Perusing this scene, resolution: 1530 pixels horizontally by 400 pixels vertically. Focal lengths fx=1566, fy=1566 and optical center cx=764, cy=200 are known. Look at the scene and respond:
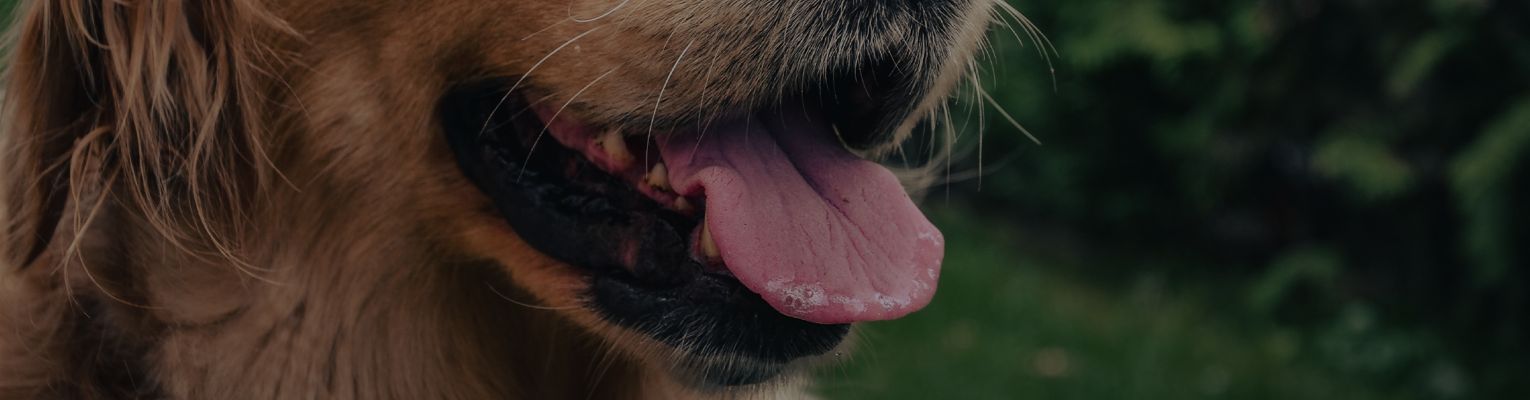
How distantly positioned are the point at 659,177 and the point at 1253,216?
519cm

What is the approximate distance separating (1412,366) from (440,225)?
174 inches

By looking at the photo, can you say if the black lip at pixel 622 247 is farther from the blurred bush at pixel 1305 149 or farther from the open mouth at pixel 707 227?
the blurred bush at pixel 1305 149

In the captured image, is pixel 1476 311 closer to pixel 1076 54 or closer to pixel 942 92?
pixel 1076 54

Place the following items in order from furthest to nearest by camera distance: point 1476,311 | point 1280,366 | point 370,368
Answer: point 1280,366 < point 1476,311 < point 370,368

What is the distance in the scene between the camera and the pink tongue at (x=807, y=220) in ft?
7.50

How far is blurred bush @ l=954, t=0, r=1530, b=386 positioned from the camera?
525cm

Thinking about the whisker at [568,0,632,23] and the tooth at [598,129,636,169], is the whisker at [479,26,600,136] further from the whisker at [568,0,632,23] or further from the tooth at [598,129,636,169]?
the tooth at [598,129,636,169]

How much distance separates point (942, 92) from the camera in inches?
95.7

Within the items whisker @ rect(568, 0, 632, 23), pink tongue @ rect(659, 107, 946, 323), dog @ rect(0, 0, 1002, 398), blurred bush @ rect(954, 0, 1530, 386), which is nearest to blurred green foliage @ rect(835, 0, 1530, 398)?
blurred bush @ rect(954, 0, 1530, 386)

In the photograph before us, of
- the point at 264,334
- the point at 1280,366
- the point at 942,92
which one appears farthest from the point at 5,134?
the point at 1280,366

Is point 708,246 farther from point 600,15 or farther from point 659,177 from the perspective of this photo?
point 600,15

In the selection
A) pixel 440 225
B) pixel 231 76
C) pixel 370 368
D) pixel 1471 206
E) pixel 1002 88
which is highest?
pixel 1002 88

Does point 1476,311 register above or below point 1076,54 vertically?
below

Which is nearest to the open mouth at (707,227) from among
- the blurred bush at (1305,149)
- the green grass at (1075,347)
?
the green grass at (1075,347)
